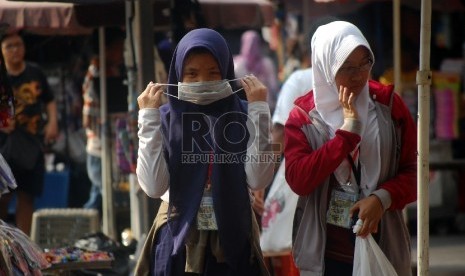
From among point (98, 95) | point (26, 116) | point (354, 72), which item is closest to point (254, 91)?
point (354, 72)

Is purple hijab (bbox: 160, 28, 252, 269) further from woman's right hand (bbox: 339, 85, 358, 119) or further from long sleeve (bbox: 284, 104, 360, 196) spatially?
woman's right hand (bbox: 339, 85, 358, 119)

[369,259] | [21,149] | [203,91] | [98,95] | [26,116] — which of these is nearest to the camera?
[369,259]

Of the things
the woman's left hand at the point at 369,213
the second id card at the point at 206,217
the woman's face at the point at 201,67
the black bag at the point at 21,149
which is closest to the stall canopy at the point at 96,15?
the black bag at the point at 21,149

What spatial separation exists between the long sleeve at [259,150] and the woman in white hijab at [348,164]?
0.37 ft

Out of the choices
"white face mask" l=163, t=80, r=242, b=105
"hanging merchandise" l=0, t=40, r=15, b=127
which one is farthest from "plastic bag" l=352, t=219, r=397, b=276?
"hanging merchandise" l=0, t=40, r=15, b=127

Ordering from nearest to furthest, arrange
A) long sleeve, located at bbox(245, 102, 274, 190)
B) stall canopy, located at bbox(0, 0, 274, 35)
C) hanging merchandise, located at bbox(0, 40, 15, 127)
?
long sleeve, located at bbox(245, 102, 274, 190), hanging merchandise, located at bbox(0, 40, 15, 127), stall canopy, located at bbox(0, 0, 274, 35)

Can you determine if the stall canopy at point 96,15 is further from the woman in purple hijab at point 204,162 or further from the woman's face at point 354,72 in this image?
the woman's face at point 354,72

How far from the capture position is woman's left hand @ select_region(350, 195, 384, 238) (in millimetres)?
4926

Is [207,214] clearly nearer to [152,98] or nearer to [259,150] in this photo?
[259,150]

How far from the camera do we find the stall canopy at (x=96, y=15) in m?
9.10

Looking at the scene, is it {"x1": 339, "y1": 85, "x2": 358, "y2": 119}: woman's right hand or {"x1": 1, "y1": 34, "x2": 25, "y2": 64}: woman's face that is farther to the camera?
{"x1": 1, "y1": 34, "x2": 25, "y2": 64}: woman's face

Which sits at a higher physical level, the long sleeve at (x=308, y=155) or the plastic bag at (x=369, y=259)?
the long sleeve at (x=308, y=155)

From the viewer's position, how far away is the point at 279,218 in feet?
23.4

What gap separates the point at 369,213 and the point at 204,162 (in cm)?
74
